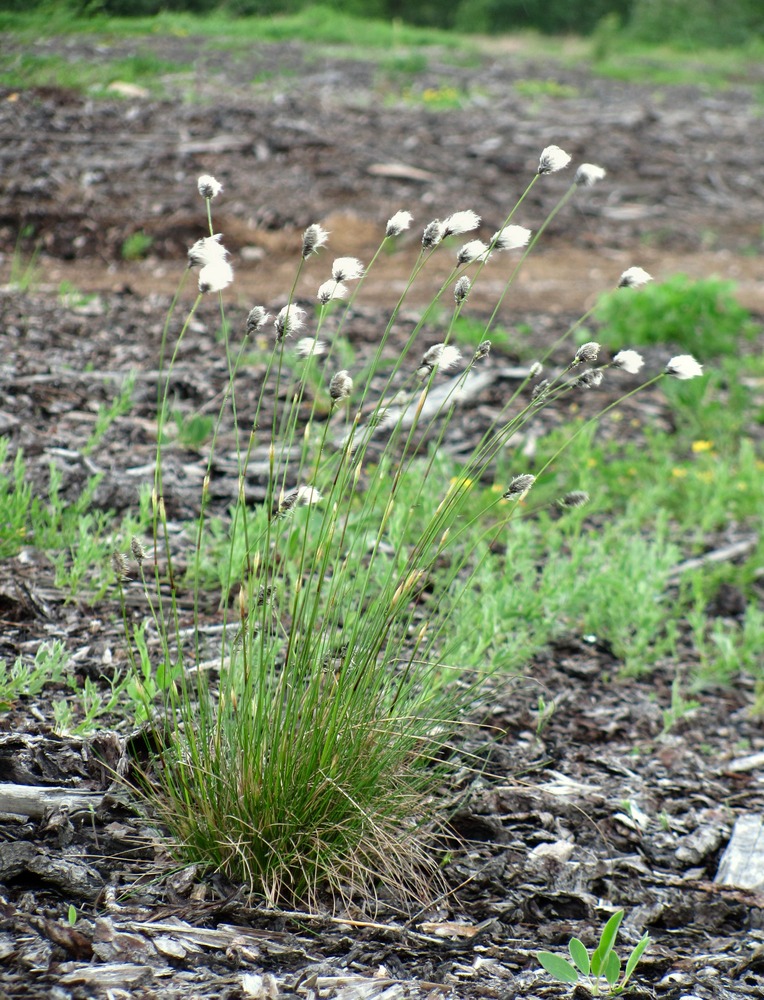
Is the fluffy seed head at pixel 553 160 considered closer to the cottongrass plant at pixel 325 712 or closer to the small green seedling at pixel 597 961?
the cottongrass plant at pixel 325 712

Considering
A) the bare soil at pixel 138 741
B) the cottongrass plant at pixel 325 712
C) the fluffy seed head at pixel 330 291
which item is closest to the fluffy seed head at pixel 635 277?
the cottongrass plant at pixel 325 712

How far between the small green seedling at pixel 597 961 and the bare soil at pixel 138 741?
0.12 m

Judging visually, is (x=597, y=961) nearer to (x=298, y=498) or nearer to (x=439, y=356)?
(x=298, y=498)

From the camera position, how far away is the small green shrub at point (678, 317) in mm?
5973

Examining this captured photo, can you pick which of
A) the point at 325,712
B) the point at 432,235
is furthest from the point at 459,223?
the point at 325,712

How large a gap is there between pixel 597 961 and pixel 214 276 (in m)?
1.35

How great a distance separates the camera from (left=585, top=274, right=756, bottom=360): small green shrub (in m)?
5.97

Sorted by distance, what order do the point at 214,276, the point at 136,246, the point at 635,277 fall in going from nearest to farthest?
1. the point at 214,276
2. the point at 635,277
3. the point at 136,246

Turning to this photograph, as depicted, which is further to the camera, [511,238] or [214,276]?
[511,238]

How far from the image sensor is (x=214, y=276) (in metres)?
1.52

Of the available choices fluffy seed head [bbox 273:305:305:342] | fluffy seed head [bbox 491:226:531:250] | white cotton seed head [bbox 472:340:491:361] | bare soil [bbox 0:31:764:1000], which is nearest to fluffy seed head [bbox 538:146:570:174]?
fluffy seed head [bbox 491:226:531:250]

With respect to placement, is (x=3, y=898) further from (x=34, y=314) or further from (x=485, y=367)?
(x=485, y=367)

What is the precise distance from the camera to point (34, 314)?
16.6 feet

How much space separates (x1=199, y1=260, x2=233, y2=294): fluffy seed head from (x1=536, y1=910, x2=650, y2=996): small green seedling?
48.6 inches
